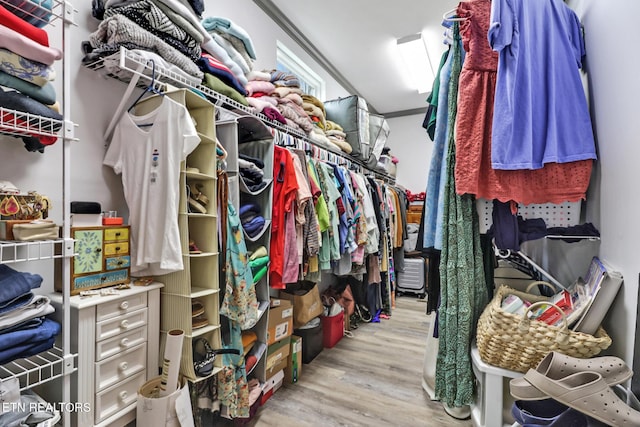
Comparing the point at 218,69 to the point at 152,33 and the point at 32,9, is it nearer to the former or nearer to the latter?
the point at 152,33

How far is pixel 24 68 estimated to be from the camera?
34.0 inches

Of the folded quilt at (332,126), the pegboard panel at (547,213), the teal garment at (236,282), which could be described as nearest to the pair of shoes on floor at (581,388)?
the pegboard panel at (547,213)

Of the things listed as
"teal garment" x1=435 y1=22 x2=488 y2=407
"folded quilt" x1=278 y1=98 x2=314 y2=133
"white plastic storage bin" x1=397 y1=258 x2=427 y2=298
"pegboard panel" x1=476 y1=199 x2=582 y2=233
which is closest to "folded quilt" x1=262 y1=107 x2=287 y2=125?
"folded quilt" x1=278 y1=98 x2=314 y2=133

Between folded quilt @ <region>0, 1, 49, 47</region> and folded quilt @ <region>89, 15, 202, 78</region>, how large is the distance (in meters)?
0.34

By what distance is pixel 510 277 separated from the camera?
170cm

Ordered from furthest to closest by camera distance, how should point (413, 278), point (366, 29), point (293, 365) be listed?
1. point (413, 278)
2. point (366, 29)
3. point (293, 365)

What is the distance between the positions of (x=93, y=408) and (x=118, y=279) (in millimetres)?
426

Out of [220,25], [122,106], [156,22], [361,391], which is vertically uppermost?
[220,25]

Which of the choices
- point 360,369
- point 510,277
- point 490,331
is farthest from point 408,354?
point 490,331

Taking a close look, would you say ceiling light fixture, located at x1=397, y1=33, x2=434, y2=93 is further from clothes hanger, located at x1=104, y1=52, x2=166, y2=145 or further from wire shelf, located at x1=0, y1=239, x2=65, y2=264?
wire shelf, located at x1=0, y1=239, x2=65, y2=264

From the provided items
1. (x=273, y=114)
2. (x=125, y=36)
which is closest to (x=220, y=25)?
(x=273, y=114)

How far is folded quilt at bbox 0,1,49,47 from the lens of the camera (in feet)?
2.67

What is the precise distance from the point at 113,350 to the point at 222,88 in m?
1.30

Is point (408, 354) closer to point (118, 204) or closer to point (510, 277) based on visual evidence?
point (510, 277)
